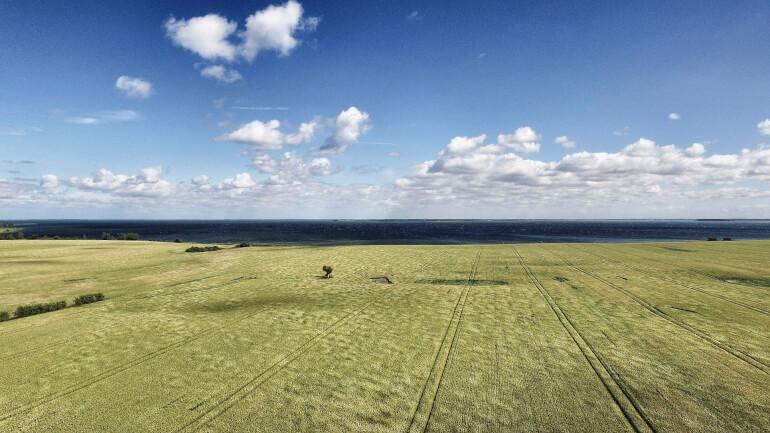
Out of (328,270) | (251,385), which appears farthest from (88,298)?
(251,385)

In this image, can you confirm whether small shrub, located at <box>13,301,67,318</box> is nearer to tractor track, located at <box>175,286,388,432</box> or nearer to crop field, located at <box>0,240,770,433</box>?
crop field, located at <box>0,240,770,433</box>

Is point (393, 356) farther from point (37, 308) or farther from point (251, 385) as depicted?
point (37, 308)

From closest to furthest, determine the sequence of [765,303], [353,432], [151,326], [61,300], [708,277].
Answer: [353,432] < [151,326] < [765,303] < [61,300] < [708,277]

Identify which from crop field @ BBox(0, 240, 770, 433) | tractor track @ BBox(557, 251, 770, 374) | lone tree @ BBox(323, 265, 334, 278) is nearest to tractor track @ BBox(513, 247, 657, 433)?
crop field @ BBox(0, 240, 770, 433)

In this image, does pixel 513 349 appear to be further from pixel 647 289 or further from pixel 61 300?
pixel 61 300

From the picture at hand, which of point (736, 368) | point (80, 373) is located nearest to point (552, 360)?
Result: point (736, 368)

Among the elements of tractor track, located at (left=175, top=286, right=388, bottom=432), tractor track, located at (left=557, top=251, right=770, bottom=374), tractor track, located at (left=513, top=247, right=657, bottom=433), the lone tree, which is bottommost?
tractor track, located at (left=175, top=286, right=388, bottom=432)
